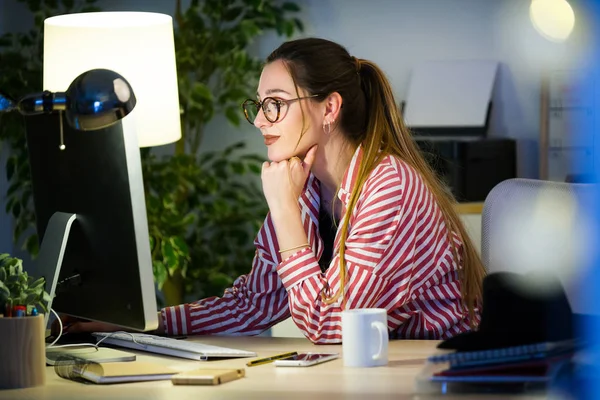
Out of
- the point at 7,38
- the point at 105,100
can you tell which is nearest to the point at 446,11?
the point at 7,38

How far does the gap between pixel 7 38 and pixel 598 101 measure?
2522 mm

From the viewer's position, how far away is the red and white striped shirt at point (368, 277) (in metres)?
1.69

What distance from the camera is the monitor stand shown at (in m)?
1.51

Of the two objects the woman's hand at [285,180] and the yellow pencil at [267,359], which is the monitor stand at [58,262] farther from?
the woman's hand at [285,180]

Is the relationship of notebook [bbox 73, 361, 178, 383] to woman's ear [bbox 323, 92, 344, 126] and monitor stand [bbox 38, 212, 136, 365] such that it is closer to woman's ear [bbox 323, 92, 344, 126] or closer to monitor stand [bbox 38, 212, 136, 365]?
monitor stand [bbox 38, 212, 136, 365]

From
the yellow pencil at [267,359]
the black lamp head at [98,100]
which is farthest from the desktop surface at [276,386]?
the black lamp head at [98,100]

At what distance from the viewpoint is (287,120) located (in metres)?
1.89

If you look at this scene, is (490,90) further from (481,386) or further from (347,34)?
(481,386)

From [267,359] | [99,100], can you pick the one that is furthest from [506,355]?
[99,100]

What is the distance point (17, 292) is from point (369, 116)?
0.88 m

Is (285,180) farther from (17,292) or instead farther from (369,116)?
(17,292)

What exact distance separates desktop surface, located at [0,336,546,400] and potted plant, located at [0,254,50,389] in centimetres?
2

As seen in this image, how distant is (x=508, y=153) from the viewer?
389 cm

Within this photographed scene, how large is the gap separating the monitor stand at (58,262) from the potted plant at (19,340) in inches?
5.8
